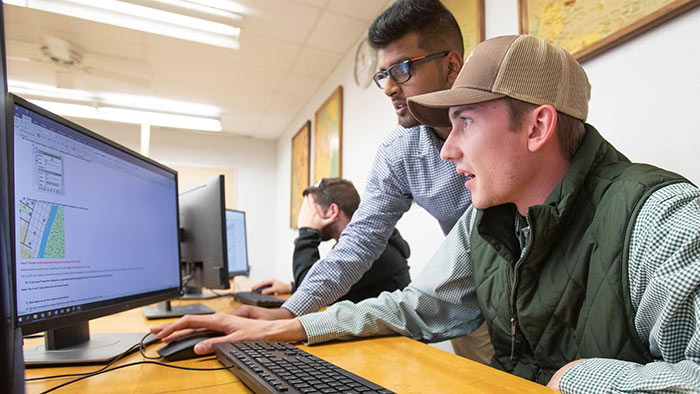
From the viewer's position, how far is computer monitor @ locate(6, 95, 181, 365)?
598 millimetres

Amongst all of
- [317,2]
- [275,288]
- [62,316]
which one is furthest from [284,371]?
[317,2]

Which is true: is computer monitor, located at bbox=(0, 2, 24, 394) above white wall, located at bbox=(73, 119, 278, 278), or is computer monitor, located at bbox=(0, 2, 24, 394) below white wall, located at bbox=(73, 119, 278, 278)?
below

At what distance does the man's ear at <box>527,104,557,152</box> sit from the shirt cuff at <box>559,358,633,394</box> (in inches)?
15.8

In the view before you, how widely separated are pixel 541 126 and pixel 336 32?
8.38 ft

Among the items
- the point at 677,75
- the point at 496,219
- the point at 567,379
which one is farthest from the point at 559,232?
the point at 677,75

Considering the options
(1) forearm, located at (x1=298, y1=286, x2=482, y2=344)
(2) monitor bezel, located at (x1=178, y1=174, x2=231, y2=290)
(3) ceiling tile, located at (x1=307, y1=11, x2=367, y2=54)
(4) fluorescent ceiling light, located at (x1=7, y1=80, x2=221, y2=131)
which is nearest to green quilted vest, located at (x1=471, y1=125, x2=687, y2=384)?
(1) forearm, located at (x1=298, y1=286, x2=482, y2=344)

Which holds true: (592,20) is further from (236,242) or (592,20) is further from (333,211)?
(236,242)

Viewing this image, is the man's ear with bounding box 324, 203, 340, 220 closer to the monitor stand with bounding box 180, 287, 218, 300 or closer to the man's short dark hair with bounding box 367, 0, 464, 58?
the monitor stand with bounding box 180, 287, 218, 300

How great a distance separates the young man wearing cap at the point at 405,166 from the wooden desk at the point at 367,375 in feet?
1.31

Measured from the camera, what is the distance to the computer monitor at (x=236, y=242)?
2283 millimetres

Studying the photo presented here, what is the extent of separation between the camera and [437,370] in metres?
0.69

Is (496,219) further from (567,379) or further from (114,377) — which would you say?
(114,377)

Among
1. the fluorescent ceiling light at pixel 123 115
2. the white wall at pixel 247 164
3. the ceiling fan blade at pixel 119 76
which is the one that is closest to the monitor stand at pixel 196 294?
the ceiling fan blade at pixel 119 76

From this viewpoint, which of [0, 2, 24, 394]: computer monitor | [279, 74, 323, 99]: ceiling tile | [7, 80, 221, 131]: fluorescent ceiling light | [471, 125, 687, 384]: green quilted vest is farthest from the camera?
[7, 80, 221, 131]: fluorescent ceiling light
